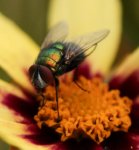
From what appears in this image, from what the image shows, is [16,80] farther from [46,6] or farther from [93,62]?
[46,6]

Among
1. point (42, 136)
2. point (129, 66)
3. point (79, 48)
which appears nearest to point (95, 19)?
point (129, 66)

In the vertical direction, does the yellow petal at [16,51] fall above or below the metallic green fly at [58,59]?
below

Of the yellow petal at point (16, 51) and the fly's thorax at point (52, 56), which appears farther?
the yellow petal at point (16, 51)

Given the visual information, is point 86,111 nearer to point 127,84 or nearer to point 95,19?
point 127,84

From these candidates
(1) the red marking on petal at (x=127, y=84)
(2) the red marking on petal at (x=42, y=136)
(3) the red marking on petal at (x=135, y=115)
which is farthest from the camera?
(1) the red marking on petal at (x=127, y=84)

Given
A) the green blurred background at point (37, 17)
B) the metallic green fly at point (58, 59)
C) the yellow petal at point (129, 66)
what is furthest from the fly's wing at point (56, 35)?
the green blurred background at point (37, 17)

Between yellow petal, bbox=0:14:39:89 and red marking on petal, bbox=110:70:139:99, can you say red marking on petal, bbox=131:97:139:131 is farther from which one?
yellow petal, bbox=0:14:39:89

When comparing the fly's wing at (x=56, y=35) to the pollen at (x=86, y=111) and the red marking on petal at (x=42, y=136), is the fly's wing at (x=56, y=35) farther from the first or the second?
the red marking on petal at (x=42, y=136)

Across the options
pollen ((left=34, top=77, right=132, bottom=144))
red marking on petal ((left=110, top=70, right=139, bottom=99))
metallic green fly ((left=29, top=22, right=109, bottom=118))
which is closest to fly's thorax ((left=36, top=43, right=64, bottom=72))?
metallic green fly ((left=29, top=22, right=109, bottom=118))
